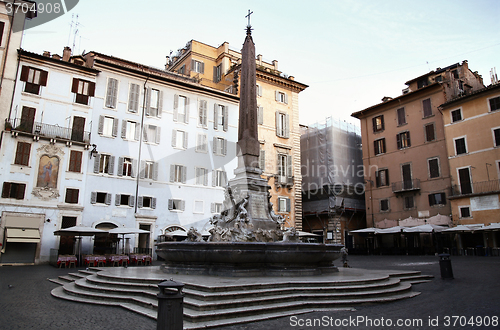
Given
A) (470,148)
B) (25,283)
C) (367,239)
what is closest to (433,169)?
(470,148)

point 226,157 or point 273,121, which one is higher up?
point 273,121

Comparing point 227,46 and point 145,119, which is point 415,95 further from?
point 145,119

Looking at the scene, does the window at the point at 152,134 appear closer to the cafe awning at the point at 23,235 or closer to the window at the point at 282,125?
the cafe awning at the point at 23,235

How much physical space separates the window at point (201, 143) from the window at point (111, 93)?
20.3 feet

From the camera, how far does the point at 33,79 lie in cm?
2205

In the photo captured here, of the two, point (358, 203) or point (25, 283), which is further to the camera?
point (358, 203)

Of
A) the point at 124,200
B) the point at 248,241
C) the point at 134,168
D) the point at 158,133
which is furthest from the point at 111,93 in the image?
the point at 248,241

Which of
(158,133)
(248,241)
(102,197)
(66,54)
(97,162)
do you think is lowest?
(248,241)

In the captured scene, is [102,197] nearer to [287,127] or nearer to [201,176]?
[201,176]

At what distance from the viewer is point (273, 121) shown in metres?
30.9

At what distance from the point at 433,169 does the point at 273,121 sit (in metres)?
12.8

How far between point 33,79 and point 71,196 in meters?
7.31

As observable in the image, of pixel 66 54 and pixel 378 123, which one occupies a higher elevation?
pixel 66 54

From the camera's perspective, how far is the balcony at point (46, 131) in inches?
818
